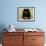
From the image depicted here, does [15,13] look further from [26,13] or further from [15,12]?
[26,13]

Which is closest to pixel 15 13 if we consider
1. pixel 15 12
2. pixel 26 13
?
pixel 15 12

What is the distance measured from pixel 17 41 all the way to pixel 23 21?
2.50 feet

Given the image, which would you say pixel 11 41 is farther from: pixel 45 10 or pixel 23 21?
pixel 45 10

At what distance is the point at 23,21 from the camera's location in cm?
428

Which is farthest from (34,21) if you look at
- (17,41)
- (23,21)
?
(17,41)

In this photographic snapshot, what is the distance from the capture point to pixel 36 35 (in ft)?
12.5

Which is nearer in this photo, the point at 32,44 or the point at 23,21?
the point at 32,44

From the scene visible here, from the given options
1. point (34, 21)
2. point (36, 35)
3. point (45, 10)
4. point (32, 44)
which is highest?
point (45, 10)

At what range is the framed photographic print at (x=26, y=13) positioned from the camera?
4242 millimetres

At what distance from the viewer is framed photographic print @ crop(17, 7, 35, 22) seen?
4242mm

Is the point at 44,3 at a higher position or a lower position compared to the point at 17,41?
higher

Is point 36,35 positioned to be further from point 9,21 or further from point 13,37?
point 9,21

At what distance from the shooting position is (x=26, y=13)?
168 inches

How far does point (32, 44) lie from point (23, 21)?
0.84 m
